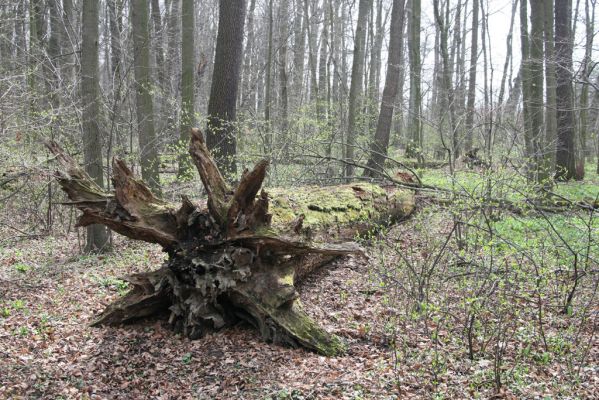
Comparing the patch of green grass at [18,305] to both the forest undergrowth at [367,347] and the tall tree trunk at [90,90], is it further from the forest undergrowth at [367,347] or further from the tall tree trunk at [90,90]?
the tall tree trunk at [90,90]

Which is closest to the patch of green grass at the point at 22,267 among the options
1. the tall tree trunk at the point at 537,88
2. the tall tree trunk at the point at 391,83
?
A: the tall tree trunk at the point at 391,83

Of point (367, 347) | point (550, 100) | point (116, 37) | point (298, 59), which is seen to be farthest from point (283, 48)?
point (367, 347)

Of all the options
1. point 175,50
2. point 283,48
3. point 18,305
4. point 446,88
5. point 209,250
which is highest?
point 175,50

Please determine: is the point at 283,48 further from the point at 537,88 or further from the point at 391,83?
the point at 537,88

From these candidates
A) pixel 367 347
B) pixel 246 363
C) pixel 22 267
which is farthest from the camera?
pixel 22 267

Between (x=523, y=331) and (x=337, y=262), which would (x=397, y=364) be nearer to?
(x=523, y=331)

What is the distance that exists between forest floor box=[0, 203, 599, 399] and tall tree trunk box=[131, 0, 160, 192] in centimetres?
392

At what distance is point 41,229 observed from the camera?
960cm

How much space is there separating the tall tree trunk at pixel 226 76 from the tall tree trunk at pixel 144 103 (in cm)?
123

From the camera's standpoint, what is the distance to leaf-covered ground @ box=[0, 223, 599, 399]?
12.9 ft

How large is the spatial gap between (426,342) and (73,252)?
649 cm

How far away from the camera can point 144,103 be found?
10062 millimetres

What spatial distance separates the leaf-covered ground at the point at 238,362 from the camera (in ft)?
12.9

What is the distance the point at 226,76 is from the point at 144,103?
1905 millimetres
